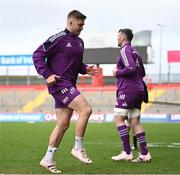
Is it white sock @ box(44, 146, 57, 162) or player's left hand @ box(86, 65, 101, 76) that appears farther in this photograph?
player's left hand @ box(86, 65, 101, 76)

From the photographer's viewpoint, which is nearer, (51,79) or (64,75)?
(51,79)

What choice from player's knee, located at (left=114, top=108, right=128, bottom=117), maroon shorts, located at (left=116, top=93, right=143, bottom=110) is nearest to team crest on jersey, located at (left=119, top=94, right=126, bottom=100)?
maroon shorts, located at (left=116, top=93, right=143, bottom=110)

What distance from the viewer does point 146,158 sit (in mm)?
8180

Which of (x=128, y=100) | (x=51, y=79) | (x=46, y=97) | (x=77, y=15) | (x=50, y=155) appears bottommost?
(x=46, y=97)

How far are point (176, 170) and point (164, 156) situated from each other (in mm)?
1982

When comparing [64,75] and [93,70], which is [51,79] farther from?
[93,70]

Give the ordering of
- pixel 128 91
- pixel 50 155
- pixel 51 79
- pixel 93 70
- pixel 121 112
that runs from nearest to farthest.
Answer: pixel 51 79
pixel 50 155
pixel 93 70
pixel 128 91
pixel 121 112

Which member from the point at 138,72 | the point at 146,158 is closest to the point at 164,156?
the point at 146,158

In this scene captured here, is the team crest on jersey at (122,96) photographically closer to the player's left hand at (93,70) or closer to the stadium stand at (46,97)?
the player's left hand at (93,70)

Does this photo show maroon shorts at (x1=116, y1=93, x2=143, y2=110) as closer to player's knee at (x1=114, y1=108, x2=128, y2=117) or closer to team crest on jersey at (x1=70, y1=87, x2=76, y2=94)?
player's knee at (x1=114, y1=108, x2=128, y2=117)

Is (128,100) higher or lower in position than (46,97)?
higher

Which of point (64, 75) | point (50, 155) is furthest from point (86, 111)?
point (50, 155)

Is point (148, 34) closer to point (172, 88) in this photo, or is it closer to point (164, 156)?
point (172, 88)

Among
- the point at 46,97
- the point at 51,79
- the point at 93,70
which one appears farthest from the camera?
the point at 46,97
